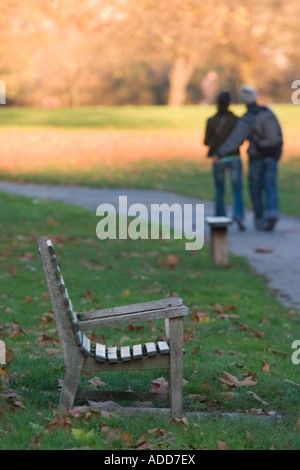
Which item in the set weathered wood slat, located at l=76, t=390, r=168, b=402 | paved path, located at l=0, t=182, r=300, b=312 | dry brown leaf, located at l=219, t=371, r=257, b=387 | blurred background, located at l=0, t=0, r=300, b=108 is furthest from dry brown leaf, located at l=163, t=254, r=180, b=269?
blurred background, located at l=0, t=0, r=300, b=108

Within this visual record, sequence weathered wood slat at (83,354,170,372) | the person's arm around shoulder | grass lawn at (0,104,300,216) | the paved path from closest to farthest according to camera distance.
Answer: weathered wood slat at (83,354,170,372)
the paved path
the person's arm around shoulder
grass lawn at (0,104,300,216)

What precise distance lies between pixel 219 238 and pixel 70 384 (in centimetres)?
646

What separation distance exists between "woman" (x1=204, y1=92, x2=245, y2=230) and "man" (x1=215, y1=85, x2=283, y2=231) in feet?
0.33

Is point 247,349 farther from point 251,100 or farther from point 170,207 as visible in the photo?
point 170,207

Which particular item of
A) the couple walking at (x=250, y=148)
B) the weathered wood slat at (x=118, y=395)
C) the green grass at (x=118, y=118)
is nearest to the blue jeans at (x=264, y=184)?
the couple walking at (x=250, y=148)

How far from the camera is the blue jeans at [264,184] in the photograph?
47.7 ft

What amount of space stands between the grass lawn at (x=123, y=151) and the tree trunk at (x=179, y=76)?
1359 cm

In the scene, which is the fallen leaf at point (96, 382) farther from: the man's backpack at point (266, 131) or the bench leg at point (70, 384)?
the man's backpack at point (266, 131)

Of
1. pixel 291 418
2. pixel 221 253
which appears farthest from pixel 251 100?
pixel 291 418

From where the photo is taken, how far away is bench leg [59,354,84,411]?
530cm

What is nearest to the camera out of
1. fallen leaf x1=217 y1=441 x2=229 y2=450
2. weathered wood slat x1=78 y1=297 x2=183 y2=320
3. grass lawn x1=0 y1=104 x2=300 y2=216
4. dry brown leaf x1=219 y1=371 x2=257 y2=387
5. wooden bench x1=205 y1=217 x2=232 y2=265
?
fallen leaf x1=217 y1=441 x2=229 y2=450

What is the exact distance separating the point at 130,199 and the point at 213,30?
24.3 m

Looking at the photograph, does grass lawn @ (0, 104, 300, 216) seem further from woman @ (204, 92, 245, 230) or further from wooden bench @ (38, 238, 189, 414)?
wooden bench @ (38, 238, 189, 414)

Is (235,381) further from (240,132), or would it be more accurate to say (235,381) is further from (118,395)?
(240,132)
